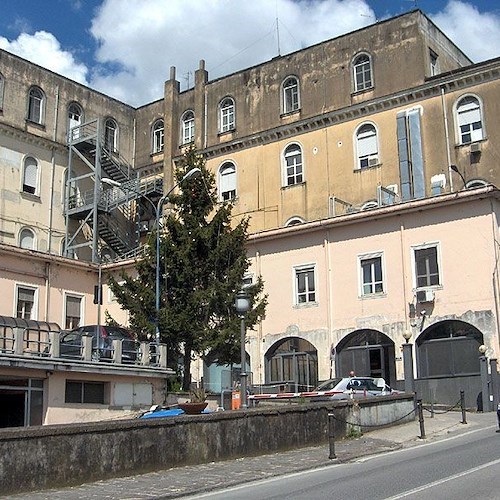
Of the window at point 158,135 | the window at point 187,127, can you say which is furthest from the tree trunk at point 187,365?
the window at point 158,135

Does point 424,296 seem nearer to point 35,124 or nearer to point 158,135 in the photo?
point 158,135

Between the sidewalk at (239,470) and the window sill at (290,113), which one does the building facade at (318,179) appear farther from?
the sidewalk at (239,470)

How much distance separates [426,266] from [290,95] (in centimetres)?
1650

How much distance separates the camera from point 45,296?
120 feet

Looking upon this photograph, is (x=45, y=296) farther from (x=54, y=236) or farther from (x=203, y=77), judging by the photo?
(x=203, y=77)

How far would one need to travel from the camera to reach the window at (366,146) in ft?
129

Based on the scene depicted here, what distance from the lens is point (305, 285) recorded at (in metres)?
34.1

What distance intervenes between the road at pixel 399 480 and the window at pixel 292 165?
Result: 26.4m

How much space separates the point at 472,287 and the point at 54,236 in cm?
2569

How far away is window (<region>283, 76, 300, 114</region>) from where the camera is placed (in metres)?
43.2

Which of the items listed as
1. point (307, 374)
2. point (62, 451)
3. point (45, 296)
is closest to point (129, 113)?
point (45, 296)

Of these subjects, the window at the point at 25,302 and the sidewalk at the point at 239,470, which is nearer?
the sidewalk at the point at 239,470

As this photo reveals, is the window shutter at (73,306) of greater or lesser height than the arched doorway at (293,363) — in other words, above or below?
above

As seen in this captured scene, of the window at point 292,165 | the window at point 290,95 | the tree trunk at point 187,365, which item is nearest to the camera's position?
the tree trunk at point 187,365
